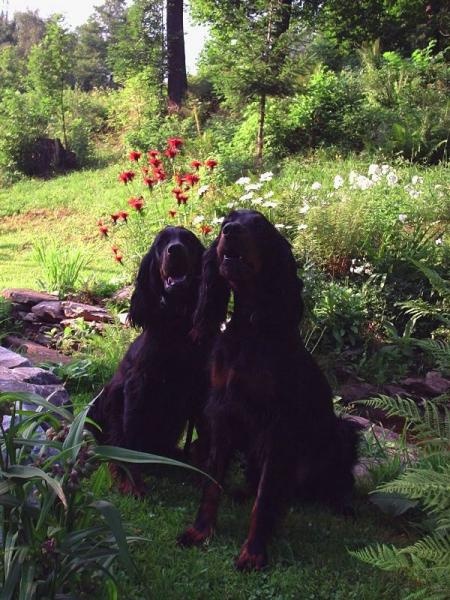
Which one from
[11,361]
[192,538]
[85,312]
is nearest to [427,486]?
[192,538]

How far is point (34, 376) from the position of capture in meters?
4.08

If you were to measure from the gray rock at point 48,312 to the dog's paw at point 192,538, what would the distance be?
377cm

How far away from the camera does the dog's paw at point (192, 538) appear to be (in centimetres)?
287

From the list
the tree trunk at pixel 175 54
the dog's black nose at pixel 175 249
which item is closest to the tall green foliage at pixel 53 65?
the tree trunk at pixel 175 54

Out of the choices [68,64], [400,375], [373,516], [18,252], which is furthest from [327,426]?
[68,64]

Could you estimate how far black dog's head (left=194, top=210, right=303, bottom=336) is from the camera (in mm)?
2656

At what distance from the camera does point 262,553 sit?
274 cm

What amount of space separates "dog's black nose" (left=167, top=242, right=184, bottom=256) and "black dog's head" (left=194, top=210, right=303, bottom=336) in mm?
258

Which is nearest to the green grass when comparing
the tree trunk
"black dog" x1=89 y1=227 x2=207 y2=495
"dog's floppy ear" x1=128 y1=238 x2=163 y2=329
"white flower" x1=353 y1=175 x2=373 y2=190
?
"black dog" x1=89 y1=227 x2=207 y2=495

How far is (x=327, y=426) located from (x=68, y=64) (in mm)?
15811

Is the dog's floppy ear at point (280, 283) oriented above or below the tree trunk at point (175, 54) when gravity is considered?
below

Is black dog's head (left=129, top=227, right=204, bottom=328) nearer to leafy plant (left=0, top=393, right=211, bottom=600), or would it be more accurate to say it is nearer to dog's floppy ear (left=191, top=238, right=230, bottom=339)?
dog's floppy ear (left=191, top=238, right=230, bottom=339)

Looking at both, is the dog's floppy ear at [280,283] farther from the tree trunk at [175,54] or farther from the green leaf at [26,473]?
the tree trunk at [175,54]

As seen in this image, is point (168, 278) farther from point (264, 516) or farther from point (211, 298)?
point (264, 516)
